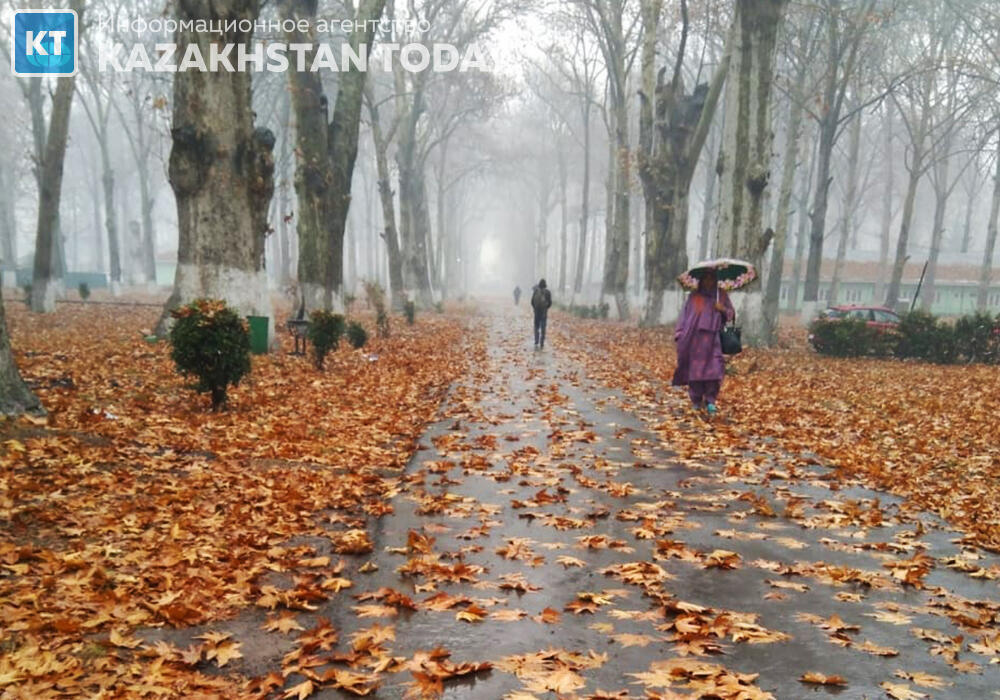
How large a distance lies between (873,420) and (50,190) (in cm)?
1903

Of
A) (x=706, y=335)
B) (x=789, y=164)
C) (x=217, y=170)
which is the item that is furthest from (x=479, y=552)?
(x=789, y=164)

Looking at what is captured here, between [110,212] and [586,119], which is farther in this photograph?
[586,119]

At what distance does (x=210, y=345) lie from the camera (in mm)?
7629

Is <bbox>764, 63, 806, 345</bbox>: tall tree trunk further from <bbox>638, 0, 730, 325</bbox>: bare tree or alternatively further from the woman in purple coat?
the woman in purple coat

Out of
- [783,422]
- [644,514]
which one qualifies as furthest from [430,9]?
[644,514]

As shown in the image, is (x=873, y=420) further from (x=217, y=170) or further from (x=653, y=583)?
(x=217, y=170)

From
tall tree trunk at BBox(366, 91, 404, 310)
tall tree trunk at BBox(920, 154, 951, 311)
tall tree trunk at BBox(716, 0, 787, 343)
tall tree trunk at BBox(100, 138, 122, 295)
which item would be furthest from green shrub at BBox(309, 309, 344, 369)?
tall tree trunk at BBox(920, 154, 951, 311)

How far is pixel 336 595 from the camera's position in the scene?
3.85 m

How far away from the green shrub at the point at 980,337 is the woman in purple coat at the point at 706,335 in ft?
33.6

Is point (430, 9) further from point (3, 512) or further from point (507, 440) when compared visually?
point (3, 512)

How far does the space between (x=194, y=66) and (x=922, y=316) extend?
16.0 meters

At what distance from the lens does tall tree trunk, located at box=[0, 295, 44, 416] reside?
598 centimetres

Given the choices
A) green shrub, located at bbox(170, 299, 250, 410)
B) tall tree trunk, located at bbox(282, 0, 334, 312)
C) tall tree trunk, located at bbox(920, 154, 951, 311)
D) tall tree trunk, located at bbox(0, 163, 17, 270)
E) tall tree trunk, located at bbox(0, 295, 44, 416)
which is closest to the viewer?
tall tree trunk, located at bbox(0, 295, 44, 416)

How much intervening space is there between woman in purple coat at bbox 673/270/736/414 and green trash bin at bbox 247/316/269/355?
6.87m
